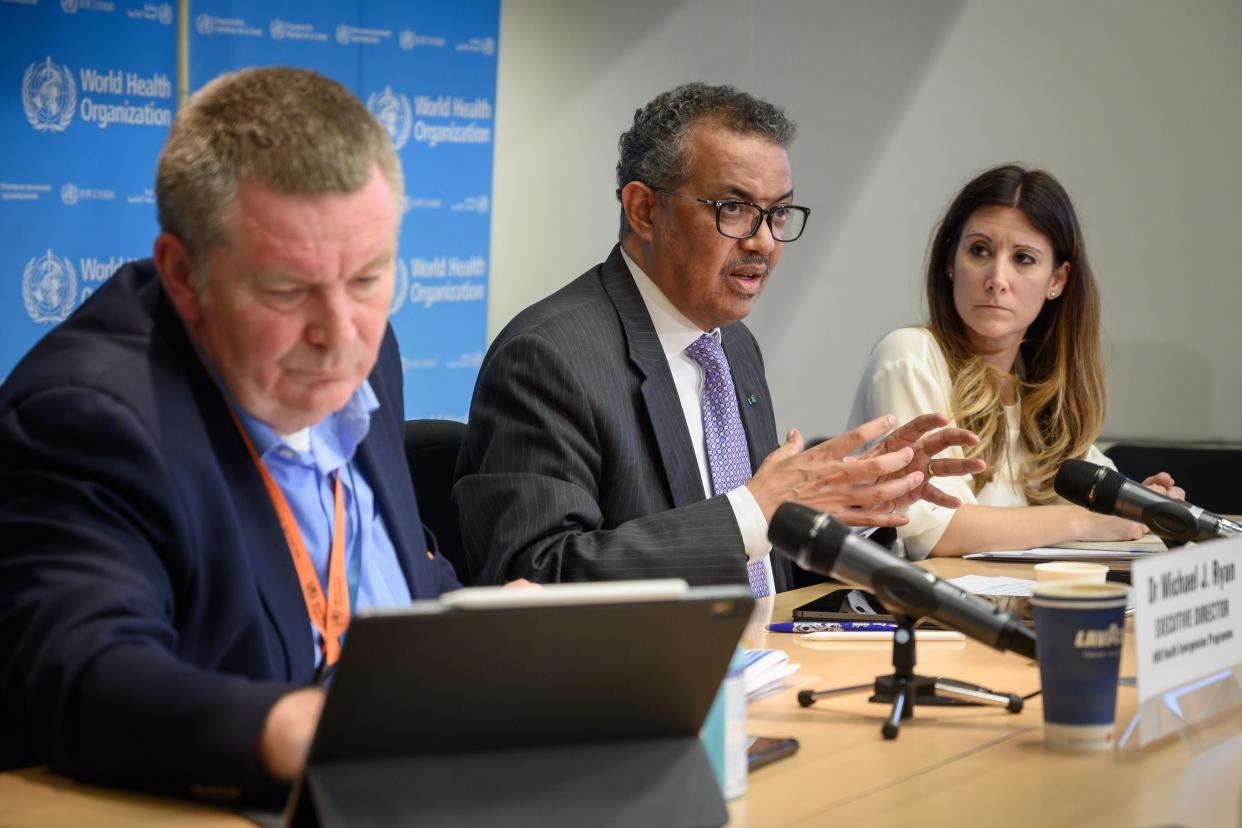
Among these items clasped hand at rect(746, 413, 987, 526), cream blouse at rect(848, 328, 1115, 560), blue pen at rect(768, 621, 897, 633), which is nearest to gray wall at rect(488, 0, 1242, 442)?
cream blouse at rect(848, 328, 1115, 560)

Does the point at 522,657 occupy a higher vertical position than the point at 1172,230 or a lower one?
lower

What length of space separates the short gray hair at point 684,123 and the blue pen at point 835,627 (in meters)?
0.99

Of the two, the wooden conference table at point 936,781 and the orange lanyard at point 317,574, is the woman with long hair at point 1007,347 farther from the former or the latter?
the orange lanyard at point 317,574

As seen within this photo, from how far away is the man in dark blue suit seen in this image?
128cm

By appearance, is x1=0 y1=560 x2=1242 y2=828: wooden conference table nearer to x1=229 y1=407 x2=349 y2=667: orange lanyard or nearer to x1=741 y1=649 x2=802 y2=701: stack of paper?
x1=741 y1=649 x2=802 y2=701: stack of paper

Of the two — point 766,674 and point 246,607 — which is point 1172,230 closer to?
point 766,674

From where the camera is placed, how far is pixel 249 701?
1.27 m

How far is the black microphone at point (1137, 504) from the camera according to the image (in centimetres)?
221

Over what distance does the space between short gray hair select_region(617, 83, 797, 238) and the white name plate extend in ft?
4.51

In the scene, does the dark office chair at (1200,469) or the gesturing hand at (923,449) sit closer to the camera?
the gesturing hand at (923,449)

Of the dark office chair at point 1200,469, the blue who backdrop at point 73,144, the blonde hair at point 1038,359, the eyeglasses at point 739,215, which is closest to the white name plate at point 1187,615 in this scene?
the eyeglasses at point 739,215

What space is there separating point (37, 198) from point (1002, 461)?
278 cm

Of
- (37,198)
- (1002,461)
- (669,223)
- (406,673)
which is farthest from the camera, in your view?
(37,198)

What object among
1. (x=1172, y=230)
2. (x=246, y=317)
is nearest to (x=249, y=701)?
(x=246, y=317)
